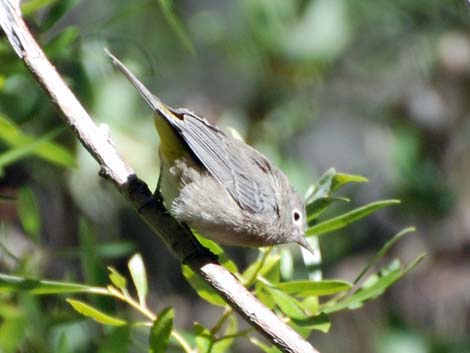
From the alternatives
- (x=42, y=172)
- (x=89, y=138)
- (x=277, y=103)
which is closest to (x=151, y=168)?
(x=42, y=172)

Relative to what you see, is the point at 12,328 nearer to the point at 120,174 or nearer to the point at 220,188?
the point at 120,174

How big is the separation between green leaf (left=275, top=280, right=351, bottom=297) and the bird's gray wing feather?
2.61 ft

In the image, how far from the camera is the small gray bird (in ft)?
10.1

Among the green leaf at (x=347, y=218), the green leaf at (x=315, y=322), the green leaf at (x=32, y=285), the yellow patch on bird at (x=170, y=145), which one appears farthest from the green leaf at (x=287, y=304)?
the yellow patch on bird at (x=170, y=145)

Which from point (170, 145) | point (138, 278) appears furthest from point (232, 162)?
point (138, 278)

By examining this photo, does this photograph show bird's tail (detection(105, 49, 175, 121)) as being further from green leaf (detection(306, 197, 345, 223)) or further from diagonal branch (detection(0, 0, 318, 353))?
green leaf (detection(306, 197, 345, 223))

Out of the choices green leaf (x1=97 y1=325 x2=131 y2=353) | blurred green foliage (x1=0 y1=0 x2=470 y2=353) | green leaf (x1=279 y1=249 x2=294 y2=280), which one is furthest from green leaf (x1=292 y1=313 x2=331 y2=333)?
blurred green foliage (x1=0 y1=0 x2=470 y2=353)

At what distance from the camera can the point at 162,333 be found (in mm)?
2432

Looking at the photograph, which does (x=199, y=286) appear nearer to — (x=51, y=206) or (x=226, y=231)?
(x=226, y=231)

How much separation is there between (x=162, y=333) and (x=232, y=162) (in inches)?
40.7

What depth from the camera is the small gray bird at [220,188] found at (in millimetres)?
3076

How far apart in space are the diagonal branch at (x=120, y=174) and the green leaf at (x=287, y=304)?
0.06 metres

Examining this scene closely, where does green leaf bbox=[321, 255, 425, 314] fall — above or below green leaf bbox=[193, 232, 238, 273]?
below

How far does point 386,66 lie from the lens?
6129 millimetres
